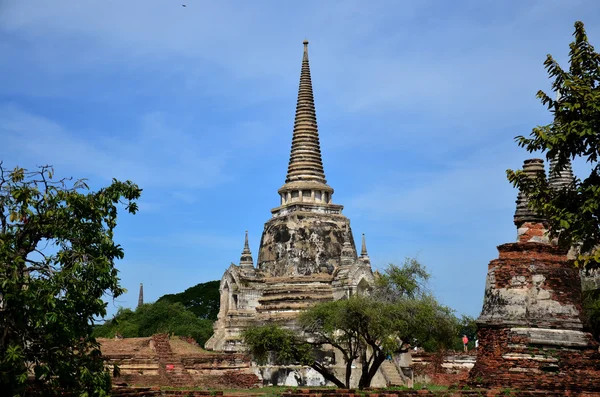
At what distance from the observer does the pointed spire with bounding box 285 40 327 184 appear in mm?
42281

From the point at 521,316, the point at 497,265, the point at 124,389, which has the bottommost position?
the point at 124,389

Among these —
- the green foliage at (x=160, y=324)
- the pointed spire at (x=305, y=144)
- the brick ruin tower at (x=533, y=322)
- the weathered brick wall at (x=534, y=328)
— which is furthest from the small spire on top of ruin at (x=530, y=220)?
the green foliage at (x=160, y=324)

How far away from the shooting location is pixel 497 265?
1784cm

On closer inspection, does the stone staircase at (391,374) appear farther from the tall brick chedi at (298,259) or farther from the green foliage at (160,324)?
the green foliage at (160,324)

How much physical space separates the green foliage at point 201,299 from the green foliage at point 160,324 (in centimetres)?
1375

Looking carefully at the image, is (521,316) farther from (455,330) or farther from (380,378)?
(380,378)

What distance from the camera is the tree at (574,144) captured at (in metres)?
14.6

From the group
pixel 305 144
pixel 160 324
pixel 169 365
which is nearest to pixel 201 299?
pixel 160 324

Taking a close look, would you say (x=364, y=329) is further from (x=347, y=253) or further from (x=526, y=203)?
(x=347, y=253)

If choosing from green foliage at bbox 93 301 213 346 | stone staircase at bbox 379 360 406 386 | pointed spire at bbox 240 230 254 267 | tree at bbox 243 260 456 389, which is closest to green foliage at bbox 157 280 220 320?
green foliage at bbox 93 301 213 346

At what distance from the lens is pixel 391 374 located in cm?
3288

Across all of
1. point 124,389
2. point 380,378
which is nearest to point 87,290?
point 124,389

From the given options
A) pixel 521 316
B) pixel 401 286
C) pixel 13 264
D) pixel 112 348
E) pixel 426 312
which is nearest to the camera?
pixel 13 264

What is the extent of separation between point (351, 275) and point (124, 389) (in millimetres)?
22557
